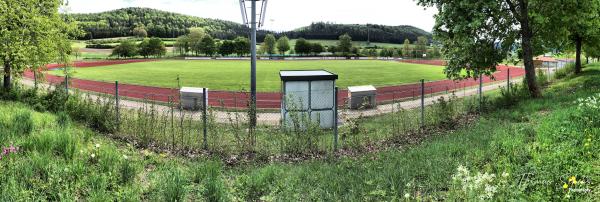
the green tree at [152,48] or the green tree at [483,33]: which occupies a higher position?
Result: the green tree at [152,48]

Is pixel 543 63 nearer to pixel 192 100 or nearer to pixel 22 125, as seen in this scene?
pixel 192 100

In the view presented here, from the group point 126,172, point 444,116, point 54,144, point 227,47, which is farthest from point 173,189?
point 227,47

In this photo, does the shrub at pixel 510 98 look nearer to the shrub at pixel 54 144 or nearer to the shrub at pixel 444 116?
the shrub at pixel 444 116

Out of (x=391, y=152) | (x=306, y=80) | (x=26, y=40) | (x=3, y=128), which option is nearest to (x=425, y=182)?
(x=391, y=152)

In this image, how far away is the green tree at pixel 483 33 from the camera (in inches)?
629

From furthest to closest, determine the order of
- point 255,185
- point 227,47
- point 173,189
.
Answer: point 227,47 → point 255,185 → point 173,189

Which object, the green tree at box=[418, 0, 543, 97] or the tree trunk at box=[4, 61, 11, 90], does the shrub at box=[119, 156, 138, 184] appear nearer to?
the tree trunk at box=[4, 61, 11, 90]

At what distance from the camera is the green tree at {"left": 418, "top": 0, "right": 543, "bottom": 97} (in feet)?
52.4

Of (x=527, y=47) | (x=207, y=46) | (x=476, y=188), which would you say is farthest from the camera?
(x=207, y=46)

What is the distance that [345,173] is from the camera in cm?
710

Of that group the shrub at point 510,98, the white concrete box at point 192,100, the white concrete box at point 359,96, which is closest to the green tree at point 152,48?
the white concrete box at point 192,100

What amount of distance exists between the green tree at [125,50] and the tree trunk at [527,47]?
10885 centimetres

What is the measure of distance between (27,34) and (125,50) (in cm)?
10335

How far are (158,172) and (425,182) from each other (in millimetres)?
4119
